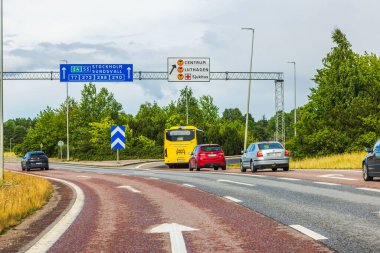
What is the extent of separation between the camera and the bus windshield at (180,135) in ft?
147

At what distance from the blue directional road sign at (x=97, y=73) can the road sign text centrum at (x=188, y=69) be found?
2.93 meters

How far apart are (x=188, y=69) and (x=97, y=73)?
6332mm

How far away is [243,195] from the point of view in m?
14.3

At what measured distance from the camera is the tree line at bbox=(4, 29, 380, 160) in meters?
53.2

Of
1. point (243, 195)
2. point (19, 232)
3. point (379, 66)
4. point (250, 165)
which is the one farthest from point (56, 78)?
point (379, 66)

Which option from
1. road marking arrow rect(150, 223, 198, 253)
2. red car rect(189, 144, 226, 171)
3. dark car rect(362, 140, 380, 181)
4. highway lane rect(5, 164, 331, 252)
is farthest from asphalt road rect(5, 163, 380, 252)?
red car rect(189, 144, 226, 171)

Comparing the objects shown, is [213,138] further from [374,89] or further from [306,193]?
[306,193]

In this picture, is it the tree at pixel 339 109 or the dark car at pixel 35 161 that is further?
the tree at pixel 339 109

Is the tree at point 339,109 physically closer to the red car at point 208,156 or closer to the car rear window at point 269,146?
A: the red car at point 208,156

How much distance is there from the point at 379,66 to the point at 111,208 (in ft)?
200

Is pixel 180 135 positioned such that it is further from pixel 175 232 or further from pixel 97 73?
pixel 175 232

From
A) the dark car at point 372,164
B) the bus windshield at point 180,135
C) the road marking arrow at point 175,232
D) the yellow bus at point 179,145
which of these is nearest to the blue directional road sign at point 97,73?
the bus windshield at point 180,135

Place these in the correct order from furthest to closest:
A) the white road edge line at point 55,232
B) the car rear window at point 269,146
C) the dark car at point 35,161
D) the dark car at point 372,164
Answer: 1. the dark car at point 35,161
2. the car rear window at point 269,146
3. the dark car at point 372,164
4. the white road edge line at point 55,232

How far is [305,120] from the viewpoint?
2261 inches
